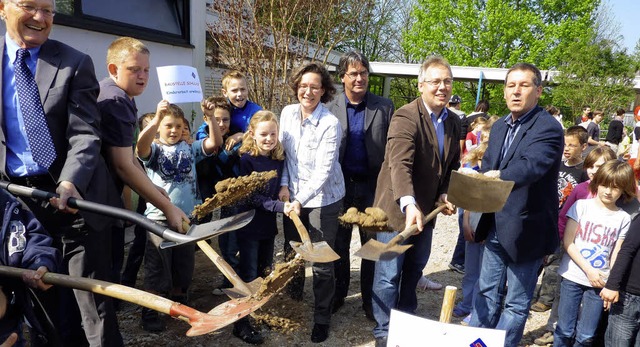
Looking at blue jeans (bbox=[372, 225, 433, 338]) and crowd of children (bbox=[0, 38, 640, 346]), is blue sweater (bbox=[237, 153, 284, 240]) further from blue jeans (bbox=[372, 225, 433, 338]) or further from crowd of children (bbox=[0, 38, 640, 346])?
blue jeans (bbox=[372, 225, 433, 338])

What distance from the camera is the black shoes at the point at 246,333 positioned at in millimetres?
3219

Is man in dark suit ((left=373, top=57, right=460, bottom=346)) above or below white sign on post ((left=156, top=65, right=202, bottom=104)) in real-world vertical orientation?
below

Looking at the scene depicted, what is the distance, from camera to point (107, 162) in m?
2.51

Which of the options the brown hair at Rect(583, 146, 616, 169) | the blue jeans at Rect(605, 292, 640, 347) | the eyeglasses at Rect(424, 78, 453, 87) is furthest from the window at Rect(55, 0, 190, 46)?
the blue jeans at Rect(605, 292, 640, 347)

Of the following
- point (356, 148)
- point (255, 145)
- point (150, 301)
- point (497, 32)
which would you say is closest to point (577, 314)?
point (356, 148)

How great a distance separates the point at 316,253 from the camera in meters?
2.66

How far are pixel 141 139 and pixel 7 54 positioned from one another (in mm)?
1038

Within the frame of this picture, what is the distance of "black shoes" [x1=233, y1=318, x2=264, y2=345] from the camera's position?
10.6 ft

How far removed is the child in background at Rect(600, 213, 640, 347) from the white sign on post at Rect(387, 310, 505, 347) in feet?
4.10

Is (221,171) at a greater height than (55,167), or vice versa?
→ (55,167)

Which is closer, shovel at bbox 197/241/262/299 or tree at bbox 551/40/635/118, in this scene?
shovel at bbox 197/241/262/299

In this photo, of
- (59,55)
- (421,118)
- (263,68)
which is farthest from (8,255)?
(263,68)

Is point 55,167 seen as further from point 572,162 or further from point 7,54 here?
point 572,162

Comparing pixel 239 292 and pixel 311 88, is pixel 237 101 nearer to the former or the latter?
pixel 311 88
